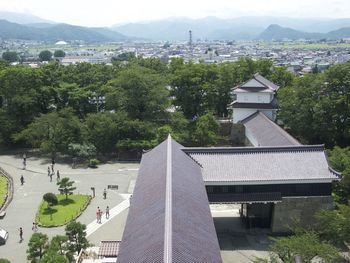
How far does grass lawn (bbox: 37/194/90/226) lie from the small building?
2139 cm

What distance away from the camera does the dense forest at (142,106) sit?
152 feet

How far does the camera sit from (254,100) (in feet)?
162

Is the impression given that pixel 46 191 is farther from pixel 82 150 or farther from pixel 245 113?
pixel 245 113

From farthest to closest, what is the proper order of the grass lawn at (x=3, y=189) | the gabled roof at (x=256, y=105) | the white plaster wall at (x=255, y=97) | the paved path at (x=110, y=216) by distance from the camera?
the white plaster wall at (x=255, y=97), the gabled roof at (x=256, y=105), the grass lawn at (x=3, y=189), the paved path at (x=110, y=216)

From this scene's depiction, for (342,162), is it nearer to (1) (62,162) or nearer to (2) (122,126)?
(2) (122,126)

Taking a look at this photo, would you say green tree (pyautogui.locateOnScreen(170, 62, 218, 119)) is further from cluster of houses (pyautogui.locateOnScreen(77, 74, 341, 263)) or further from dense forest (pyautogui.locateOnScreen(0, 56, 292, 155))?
cluster of houses (pyautogui.locateOnScreen(77, 74, 341, 263))

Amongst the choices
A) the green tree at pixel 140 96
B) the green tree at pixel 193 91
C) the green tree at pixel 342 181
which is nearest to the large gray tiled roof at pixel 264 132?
the green tree at pixel 342 181

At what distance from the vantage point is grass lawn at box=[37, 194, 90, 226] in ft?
105

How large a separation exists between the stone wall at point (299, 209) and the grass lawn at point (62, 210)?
15.3m

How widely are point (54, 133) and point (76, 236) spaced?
76.4ft

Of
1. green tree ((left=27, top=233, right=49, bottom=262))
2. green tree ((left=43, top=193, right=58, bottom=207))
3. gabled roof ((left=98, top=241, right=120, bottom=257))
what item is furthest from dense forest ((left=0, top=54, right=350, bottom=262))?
green tree ((left=27, top=233, right=49, bottom=262))

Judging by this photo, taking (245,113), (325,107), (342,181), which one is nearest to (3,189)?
(245,113)

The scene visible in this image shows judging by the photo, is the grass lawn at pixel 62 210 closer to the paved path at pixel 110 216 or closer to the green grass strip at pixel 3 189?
the paved path at pixel 110 216

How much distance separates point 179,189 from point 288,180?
9.64m
